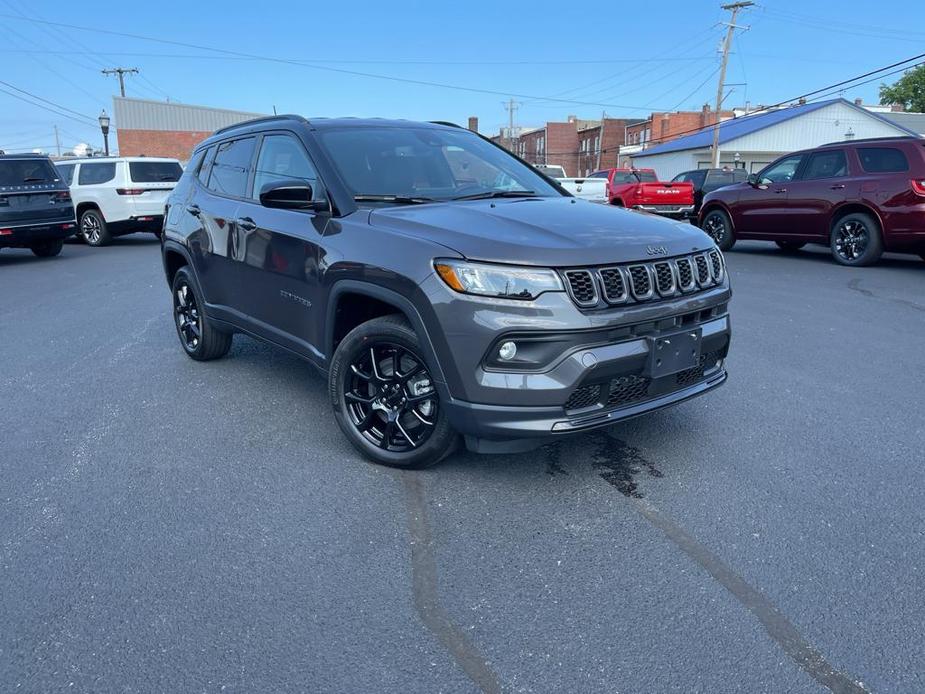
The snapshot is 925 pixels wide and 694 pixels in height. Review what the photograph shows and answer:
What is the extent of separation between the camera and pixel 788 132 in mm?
43594

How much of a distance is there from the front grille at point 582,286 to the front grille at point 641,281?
0.23 metres

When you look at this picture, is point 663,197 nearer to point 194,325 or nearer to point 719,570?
point 194,325

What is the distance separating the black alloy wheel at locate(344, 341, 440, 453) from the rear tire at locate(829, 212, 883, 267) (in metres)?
9.38

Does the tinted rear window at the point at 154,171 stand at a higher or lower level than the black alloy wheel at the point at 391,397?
higher

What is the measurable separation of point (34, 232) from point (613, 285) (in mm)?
13010

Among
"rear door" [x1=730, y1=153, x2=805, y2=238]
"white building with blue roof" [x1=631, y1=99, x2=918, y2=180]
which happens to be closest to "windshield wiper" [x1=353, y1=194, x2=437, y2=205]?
"rear door" [x1=730, y1=153, x2=805, y2=238]

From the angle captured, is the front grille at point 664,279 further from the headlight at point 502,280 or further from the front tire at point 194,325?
the front tire at point 194,325

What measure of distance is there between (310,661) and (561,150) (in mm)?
75963

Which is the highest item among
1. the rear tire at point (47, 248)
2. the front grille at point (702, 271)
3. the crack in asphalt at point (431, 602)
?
the front grille at point (702, 271)

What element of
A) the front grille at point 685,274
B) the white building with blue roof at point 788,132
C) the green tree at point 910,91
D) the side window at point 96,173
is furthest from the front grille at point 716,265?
the green tree at point 910,91

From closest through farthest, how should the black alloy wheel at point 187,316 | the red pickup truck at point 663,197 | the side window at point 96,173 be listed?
1. the black alloy wheel at point 187,316
2. the side window at point 96,173
3. the red pickup truck at point 663,197

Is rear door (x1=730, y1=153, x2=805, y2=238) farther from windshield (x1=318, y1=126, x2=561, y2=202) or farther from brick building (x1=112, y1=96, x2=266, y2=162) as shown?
brick building (x1=112, y1=96, x2=266, y2=162)

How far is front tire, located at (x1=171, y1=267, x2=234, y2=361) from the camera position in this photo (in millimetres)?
5750

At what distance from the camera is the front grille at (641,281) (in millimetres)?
3314
